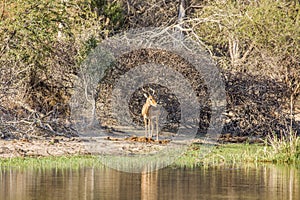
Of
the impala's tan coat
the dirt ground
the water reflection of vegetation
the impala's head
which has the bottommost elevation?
the water reflection of vegetation

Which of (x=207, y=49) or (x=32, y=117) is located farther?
(x=207, y=49)

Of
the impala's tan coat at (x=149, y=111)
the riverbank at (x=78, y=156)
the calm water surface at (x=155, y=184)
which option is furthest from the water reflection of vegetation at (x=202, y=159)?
the impala's tan coat at (x=149, y=111)

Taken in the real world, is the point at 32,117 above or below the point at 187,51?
below

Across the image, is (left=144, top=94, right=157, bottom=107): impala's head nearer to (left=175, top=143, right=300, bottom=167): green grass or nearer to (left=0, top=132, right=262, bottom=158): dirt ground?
(left=0, top=132, right=262, bottom=158): dirt ground

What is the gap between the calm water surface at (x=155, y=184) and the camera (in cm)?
1256

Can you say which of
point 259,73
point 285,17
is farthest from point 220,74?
point 285,17

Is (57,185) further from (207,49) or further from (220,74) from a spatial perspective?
(207,49)

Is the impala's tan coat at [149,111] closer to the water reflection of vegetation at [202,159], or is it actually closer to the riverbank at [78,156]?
the riverbank at [78,156]

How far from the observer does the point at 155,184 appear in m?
13.9

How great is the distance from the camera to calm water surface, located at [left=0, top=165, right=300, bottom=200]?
12562 millimetres

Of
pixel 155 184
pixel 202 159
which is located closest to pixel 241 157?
pixel 202 159

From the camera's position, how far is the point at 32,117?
2025 centimetres

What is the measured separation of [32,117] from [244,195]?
8778mm

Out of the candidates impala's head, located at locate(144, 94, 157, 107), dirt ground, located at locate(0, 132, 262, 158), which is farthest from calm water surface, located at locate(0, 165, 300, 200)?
impala's head, located at locate(144, 94, 157, 107)
